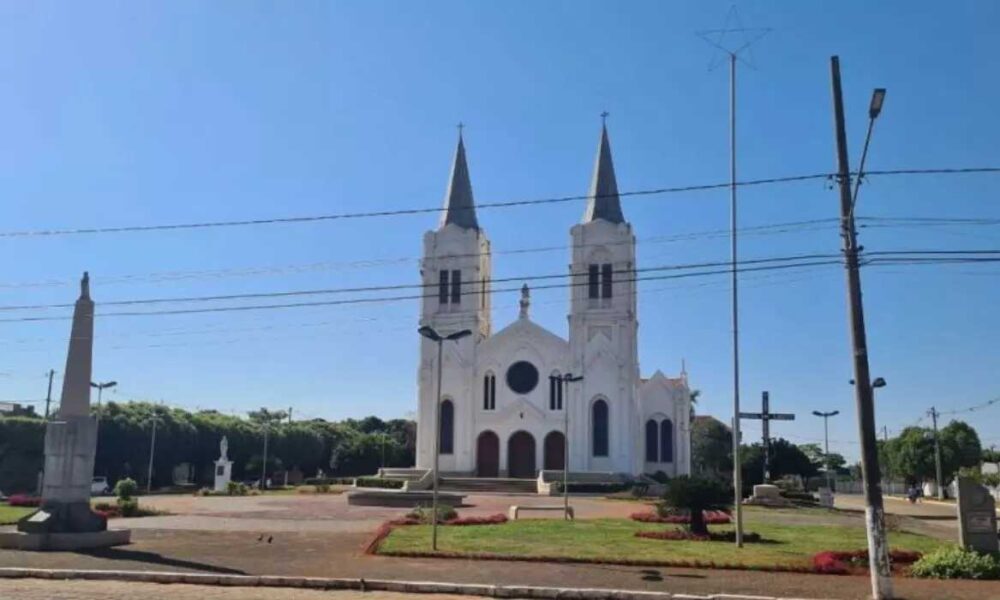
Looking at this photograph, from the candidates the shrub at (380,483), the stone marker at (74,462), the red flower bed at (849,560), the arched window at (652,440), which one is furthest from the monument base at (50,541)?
the arched window at (652,440)

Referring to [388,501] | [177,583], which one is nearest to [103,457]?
[388,501]

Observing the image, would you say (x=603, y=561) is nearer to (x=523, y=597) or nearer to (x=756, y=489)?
(x=523, y=597)

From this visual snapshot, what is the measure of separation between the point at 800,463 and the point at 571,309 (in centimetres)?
3728

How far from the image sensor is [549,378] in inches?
2579

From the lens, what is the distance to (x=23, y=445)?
57.3 m

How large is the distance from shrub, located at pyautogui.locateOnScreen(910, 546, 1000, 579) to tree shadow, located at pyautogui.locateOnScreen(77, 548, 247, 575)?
1180 centimetres

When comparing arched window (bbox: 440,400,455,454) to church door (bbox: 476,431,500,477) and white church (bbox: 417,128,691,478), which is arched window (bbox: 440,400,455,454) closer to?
white church (bbox: 417,128,691,478)

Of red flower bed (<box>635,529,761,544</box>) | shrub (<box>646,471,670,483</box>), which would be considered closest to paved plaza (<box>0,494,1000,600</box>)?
red flower bed (<box>635,529,761,544</box>)

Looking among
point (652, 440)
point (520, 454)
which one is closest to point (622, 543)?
point (520, 454)

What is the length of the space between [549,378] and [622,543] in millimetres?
44647

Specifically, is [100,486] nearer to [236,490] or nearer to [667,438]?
[236,490]

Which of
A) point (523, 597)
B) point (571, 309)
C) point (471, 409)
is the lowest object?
point (523, 597)

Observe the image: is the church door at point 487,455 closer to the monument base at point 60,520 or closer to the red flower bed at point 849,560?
the monument base at point 60,520

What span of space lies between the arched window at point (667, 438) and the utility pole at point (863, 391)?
55.5 meters
